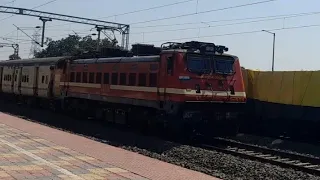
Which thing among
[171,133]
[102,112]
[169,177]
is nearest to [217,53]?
[171,133]

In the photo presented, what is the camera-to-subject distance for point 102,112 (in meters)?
21.9

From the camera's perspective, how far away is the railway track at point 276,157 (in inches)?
469

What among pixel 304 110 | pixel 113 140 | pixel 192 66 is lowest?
pixel 113 140

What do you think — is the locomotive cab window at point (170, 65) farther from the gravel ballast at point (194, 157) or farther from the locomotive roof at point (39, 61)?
the locomotive roof at point (39, 61)

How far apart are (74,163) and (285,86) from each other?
36.7 feet

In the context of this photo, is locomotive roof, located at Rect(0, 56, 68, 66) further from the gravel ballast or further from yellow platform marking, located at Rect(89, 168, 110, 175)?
→ yellow platform marking, located at Rect(89, 168, 110, 175)

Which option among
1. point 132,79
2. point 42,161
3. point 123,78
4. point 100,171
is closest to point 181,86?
point 132,79

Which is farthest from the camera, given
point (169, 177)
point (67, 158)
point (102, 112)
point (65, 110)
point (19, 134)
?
point (65, 110)

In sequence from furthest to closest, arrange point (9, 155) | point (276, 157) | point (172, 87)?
point (172, 87), point (276, 157), point (9, 155)

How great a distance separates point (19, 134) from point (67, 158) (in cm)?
494

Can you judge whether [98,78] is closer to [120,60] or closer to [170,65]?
[120,60]

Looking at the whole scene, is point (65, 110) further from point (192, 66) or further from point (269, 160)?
point (269, 160)

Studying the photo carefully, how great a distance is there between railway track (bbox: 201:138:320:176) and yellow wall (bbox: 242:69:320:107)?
3.70 metres

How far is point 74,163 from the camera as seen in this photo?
33.0 ft
